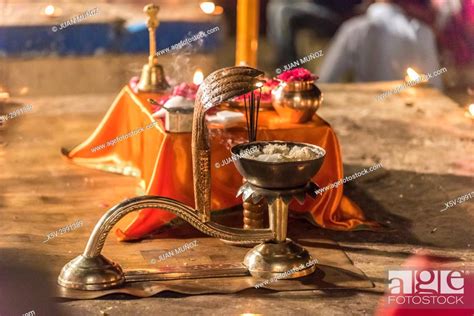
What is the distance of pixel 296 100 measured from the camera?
18.0 feet

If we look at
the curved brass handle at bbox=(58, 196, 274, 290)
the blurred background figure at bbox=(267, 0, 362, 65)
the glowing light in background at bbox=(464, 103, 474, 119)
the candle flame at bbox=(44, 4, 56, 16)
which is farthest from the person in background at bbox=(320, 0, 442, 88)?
the curved brass handle at bbox=(58, 196, 274, 290)

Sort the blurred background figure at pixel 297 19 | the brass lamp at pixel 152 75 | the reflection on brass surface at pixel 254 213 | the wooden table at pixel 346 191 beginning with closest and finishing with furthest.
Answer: the wooden table at pixel 346 191 < the reflection on brass surface at pixel 254 213 < the brass lamp at pixel 152 75 < the blurred background figure at pixel 297 19

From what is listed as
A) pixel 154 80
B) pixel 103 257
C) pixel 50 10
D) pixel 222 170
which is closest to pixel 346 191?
pixel 222 170

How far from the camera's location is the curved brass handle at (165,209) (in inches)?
177

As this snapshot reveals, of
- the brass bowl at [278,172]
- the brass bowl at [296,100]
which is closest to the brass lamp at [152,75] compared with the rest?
the brass bowl at [296,100]

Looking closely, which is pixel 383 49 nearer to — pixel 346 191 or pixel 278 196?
pixel 346 191

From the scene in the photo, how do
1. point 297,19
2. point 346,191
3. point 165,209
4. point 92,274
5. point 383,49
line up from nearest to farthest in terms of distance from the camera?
point 92,274 → point 165,209 → point 346,191 → point 383,49 → point 297,19

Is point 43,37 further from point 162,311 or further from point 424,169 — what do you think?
point 162,311

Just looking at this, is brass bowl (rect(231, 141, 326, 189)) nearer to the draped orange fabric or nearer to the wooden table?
the wooden table

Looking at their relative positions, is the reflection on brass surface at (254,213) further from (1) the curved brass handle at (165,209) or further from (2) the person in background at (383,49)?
(2) the person in background at (383,49)

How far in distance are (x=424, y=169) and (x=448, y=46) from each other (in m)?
4.57

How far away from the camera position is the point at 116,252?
5.07m

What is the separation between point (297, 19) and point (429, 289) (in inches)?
288

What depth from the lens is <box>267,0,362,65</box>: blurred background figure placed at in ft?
38.0
